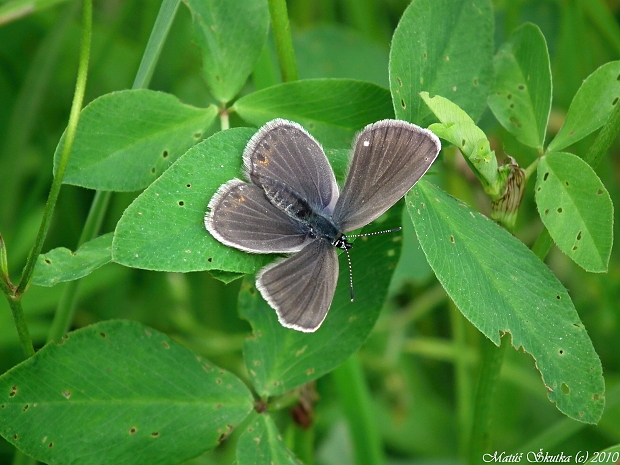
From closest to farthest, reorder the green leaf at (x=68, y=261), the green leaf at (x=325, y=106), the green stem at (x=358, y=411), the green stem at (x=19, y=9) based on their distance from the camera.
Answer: the green leaf at (x=68, y=261), the green leaf at (x=325, y=106), the green stem at (x=19, y=9), the green stem at (x=358, y=411)

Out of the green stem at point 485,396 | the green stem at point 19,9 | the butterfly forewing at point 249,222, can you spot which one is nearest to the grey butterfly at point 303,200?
the butterfly forewing at point 249,222

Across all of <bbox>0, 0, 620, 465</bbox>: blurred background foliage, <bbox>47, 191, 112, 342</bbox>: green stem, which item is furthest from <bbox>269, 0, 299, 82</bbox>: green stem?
<bbox>0, 0, 620, 465</bbox>: blurred background foliage

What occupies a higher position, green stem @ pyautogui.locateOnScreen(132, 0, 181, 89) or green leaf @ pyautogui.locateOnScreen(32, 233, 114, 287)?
green stem @ pyautogui.locateOnScreen(132, 0, 181, 89)

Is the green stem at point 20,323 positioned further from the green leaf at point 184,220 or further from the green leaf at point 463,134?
the green leaf at point 463,134

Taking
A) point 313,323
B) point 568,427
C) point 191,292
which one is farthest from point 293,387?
point 191,292

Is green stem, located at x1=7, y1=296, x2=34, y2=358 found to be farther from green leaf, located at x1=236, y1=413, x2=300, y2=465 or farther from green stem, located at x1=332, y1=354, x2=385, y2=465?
green stem, located at x1=332, y1=354, x2=385, y2=465

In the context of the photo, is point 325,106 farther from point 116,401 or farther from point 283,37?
point 116,401

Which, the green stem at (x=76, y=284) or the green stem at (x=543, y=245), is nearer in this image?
the green stem at (x=543, y=245)
